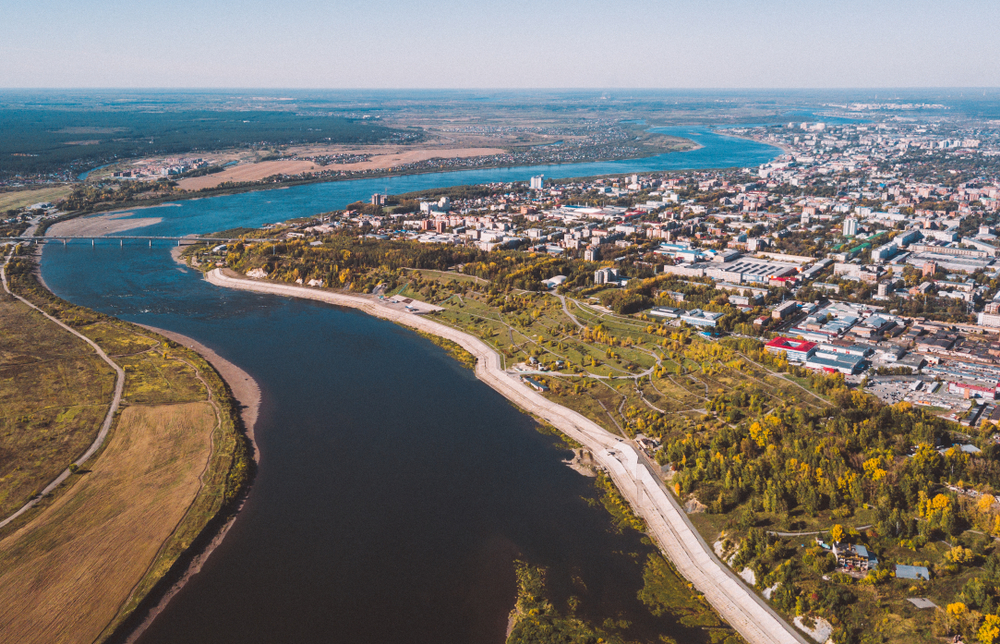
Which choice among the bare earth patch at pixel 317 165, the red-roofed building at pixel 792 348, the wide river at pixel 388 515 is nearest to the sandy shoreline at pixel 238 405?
the wide river at pixel 388 515

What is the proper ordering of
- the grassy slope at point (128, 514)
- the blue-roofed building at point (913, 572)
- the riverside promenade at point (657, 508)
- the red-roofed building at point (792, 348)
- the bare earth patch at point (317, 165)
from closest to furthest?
1. the riverside promenade at point (657, 508)
2. the blue-roofed building at point (913, 572)
3. the grassy slope at point (128, 514)
4. the red-roofed building at point (792, 348)
5. the bare earth patch at point (317, 165)

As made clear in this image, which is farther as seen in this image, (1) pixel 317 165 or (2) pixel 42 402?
(1) pixel 317 165

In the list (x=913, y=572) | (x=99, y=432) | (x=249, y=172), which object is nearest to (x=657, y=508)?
(x=913, y=572)

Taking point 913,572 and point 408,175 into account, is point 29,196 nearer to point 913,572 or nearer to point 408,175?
point 408,175

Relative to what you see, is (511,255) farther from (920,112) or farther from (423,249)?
(920,112)

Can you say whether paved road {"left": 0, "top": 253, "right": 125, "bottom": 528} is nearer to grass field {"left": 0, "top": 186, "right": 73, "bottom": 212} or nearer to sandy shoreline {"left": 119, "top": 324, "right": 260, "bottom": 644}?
sandy shoreline {"left": 119, "top": 324, "right": 260, "bottom": 644}

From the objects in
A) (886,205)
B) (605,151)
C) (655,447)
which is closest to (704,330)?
(655,447)

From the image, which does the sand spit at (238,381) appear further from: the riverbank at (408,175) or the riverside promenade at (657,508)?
the riverbank at (408,175)
